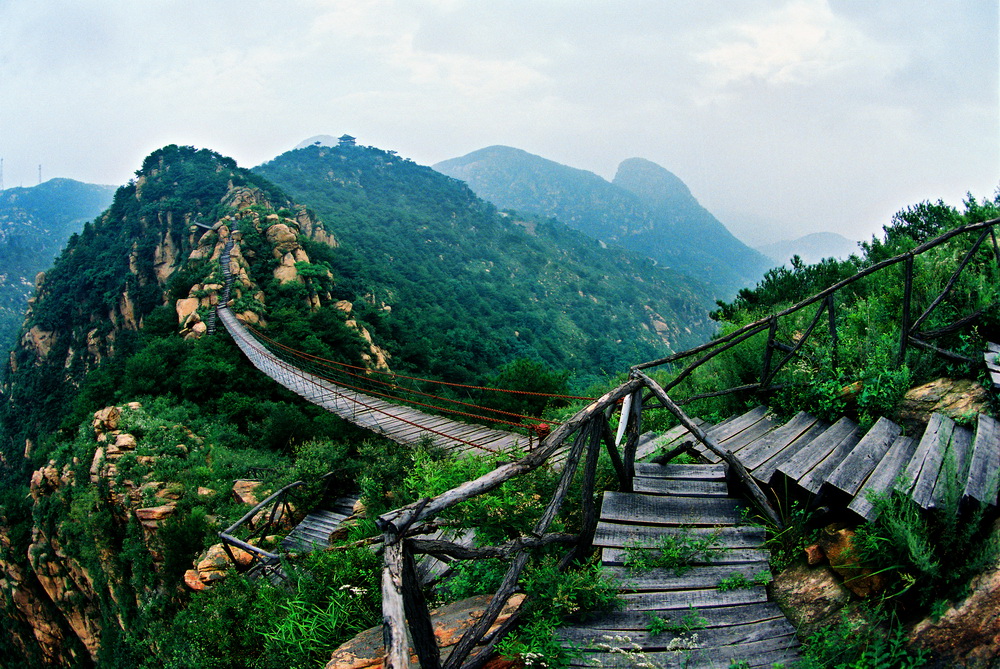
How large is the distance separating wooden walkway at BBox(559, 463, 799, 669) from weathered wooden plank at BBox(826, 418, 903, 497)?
57cm

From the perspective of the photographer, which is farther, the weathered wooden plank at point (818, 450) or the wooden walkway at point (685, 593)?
the weathered wooden plank at point (818, 450)

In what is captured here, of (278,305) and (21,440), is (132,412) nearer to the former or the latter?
(278,305)

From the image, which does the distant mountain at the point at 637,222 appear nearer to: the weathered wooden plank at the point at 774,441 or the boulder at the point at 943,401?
the weathered wooden plank at the point at 774,441

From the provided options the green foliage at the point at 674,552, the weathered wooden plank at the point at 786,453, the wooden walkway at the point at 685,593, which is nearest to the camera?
the wooden walkway at the point at 685,593

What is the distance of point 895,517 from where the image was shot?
7.28ft

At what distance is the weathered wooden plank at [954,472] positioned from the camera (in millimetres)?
2094

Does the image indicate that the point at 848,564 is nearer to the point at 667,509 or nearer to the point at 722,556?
the point at 722,556

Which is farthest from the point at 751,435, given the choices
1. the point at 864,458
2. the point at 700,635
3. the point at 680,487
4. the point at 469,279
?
the point at 469,279

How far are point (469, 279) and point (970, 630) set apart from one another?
2015 inches

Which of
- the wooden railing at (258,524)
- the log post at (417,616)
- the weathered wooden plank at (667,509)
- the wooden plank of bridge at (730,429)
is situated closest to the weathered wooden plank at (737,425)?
the wooden plank of bridge at (730,429)

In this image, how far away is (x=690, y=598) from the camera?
8.54ft

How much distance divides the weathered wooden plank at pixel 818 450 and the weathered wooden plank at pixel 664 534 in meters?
0.39

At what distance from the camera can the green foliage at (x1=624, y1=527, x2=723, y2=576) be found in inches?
109

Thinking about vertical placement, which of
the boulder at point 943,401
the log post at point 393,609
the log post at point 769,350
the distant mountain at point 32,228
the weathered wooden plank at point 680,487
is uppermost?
the distant mountain at point 32,228
